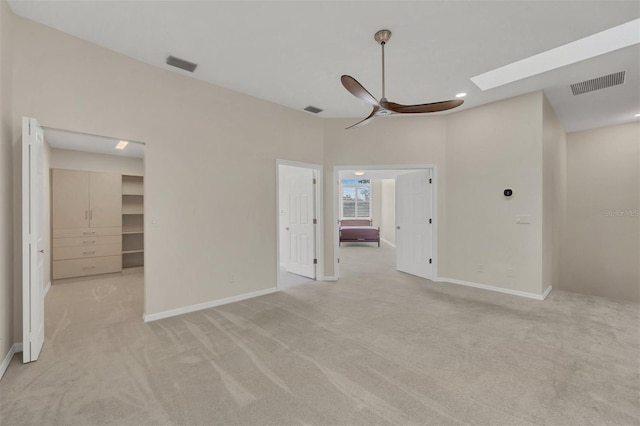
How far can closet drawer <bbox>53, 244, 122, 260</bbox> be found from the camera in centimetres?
527

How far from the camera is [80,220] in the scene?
5.48m

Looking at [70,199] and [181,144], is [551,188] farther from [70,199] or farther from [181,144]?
[70,199]

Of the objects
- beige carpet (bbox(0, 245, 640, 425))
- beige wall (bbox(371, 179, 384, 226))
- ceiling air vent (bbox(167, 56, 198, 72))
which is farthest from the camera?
beige wall (bbox(371, 179, 384, 226))

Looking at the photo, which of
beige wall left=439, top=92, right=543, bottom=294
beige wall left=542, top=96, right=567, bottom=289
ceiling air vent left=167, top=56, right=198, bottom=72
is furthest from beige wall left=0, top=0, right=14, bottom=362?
beige wall left=542, top=96, right=567, bottom=289

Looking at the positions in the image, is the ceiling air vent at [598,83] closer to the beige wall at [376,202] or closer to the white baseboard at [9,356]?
the white baseboard at [9,356]

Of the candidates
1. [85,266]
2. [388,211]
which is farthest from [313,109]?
[388,211]

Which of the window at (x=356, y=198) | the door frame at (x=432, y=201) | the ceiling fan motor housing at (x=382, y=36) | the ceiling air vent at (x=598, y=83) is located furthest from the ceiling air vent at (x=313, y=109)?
the window at (x=356, y=198)

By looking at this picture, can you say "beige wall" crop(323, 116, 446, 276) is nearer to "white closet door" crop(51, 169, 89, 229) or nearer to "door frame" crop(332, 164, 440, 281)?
"door frame" crop(332, 164, 440, 281)

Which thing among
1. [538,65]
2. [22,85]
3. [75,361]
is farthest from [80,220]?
[538,65]

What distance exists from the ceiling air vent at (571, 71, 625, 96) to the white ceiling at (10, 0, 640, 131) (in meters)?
0.12

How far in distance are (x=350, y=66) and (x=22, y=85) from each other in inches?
128

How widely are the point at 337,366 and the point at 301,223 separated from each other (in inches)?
135

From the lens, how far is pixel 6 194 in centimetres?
239

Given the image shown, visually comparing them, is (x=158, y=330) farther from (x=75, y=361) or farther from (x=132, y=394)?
(x=132, y=394)
